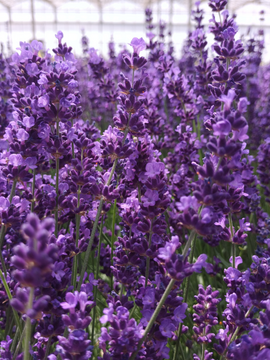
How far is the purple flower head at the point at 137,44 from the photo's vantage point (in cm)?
147

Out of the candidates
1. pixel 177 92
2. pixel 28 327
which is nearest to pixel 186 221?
pixel 28 327

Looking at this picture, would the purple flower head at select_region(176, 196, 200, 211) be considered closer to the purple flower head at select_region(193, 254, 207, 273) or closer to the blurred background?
the purple flower head at select_region(193, 254, 207, 273)

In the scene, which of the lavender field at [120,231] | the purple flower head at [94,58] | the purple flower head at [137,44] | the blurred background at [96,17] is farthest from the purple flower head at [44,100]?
the blurred background at [96,17]

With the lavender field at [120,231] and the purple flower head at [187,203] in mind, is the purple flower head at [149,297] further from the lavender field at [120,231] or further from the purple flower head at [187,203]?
the purple flower head at [187,203]

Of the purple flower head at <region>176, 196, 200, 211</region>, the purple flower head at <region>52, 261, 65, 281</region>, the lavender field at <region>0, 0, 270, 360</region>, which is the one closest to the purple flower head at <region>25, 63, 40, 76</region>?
the lavender field at <region>0, 0, 270, 360</region>

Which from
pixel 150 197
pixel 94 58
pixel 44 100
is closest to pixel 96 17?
pixel 94 58

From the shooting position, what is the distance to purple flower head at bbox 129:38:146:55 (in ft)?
4.83

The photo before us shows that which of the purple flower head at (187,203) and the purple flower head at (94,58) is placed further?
the purple flower head at (94,58)

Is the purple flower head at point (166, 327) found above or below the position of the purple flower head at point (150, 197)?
below

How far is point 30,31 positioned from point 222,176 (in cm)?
3264

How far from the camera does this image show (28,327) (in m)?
0.81

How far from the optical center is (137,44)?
149 cm

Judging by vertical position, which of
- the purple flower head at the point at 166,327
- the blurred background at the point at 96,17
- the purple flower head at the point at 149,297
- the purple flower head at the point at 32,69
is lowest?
the purple flower head at the point at 166,327

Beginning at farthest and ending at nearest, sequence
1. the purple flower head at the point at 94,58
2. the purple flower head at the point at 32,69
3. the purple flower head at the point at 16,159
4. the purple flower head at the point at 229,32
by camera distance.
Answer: the purple flower head at the point at 94,58 < the purple flower head at the point at 229,32 < the purple flower head at the point at 32,69 < the purple flower head at the point at 16,159
